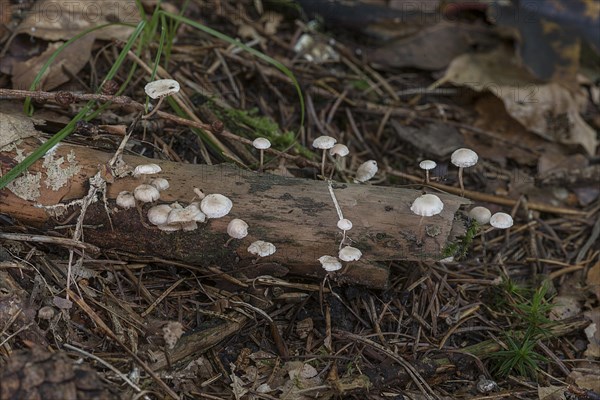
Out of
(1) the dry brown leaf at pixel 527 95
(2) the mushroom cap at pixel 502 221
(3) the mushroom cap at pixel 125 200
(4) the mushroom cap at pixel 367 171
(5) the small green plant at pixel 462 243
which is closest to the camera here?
(3) the mushroom cap at pixel 125 200

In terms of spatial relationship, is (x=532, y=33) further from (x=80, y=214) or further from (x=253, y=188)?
(x=80, y=214)


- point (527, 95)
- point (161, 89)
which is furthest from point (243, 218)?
point (527, 95)

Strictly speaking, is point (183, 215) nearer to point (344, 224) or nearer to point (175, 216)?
point (175, 216)

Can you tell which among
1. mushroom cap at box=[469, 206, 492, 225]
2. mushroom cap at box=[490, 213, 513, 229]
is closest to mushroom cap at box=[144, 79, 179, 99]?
mushroom cap at box=[469, 206, 492, 225]

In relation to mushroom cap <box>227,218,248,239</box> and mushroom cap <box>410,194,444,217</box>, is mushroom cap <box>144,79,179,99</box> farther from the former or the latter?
mushroom cap <box>410,194,444,217</box>

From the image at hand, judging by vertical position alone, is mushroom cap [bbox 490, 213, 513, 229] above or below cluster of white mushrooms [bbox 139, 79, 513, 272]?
below

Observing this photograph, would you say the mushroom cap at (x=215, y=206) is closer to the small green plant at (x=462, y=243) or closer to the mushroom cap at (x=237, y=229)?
the mushroom cap at (x=237, y=229)

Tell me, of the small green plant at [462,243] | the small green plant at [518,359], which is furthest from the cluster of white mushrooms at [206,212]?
the small green plant at [518,359]
